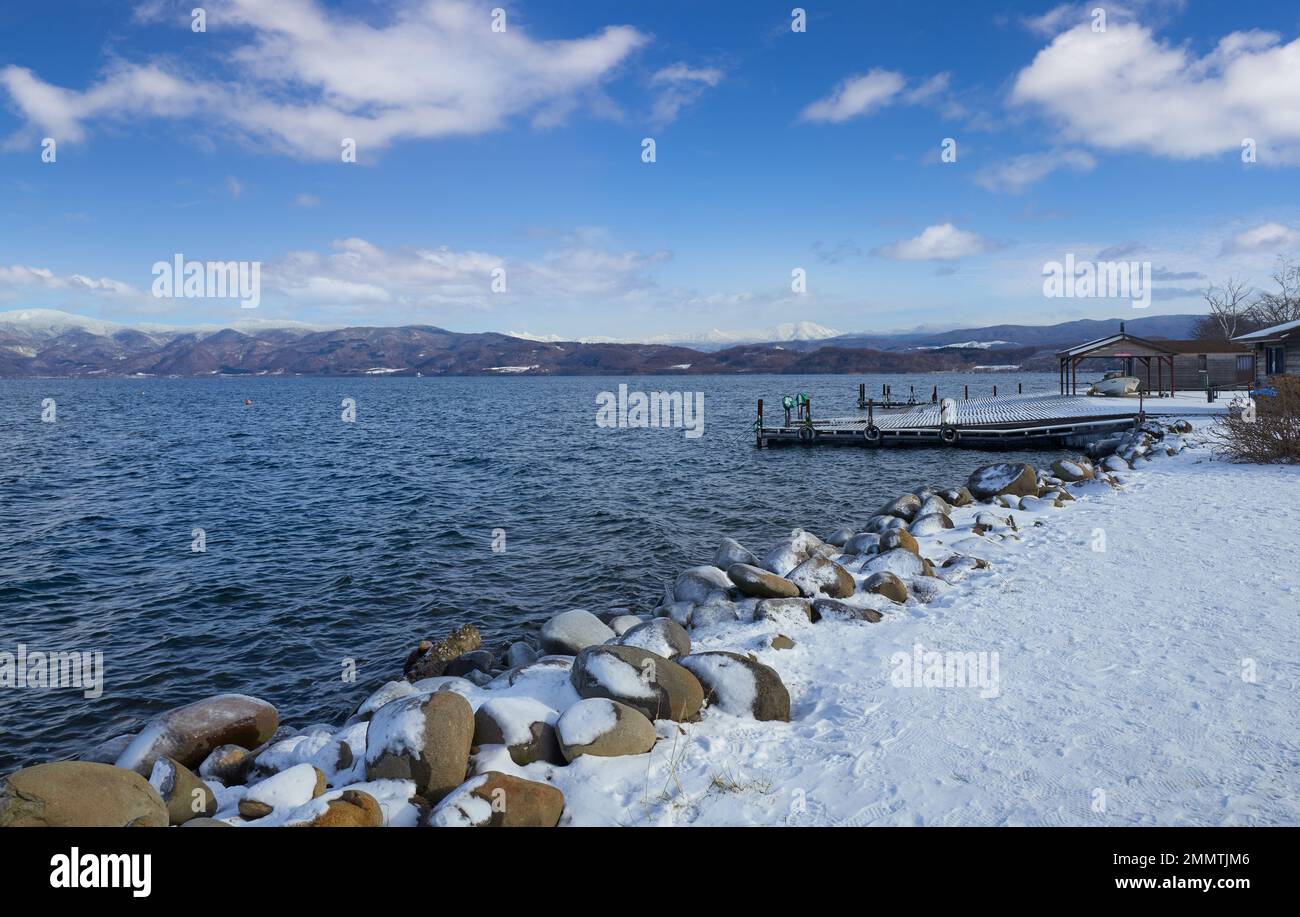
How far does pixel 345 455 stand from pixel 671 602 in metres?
36.3

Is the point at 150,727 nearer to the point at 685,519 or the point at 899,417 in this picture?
the point at 685,519

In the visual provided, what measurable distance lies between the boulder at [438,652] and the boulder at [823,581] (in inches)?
209

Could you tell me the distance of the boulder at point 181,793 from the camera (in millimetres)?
6305

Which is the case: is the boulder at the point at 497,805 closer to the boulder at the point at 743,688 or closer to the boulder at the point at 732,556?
the boulder at the point at 743,688

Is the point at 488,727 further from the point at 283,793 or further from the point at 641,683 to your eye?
the point at 283,793

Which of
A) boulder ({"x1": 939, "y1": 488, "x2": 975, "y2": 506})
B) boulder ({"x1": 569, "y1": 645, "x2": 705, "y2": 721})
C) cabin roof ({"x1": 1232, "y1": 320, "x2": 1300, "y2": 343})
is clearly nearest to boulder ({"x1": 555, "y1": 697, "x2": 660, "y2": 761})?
boulder ({"x1": 569, "y1": 645, "x2": 705, "y2": 721})

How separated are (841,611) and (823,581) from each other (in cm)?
104

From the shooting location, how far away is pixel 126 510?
87.9ft

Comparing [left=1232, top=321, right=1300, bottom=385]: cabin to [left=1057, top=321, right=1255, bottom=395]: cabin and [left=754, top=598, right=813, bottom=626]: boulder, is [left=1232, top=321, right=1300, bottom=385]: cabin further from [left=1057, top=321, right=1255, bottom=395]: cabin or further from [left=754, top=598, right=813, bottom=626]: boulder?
[left=754, top=598, right=813, bottom=626]: boulder

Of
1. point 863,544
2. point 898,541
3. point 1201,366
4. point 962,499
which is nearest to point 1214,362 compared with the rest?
point 1201,366

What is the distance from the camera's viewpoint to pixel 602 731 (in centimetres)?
646

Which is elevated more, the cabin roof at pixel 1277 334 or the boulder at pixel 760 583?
the cabin roof at pixel 1277 334

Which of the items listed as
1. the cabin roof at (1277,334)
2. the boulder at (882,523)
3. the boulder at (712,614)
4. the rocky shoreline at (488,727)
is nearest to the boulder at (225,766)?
the rocky shoreline at (488,727)
